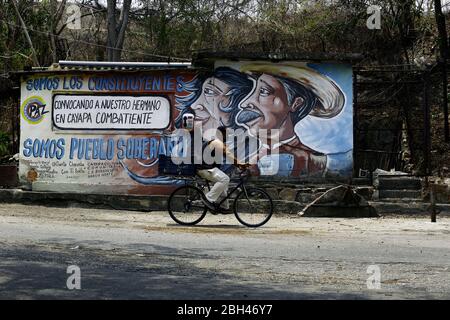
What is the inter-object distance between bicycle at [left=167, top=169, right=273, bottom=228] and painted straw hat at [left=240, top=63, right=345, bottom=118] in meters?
4.20

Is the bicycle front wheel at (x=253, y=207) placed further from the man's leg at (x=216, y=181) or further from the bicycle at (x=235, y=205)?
the man's leg at (x=216, y=181)

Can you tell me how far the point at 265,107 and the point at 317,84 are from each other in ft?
4.55

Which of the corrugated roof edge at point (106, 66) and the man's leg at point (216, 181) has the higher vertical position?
the corrugated roof edge at point (106, 66)

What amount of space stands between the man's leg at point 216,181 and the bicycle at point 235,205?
→ 0.15 m

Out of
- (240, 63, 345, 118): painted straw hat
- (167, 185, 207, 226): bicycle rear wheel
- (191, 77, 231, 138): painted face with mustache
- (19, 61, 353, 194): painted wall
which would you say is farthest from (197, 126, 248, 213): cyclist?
(240, 63, 345, 118): painted straw hat

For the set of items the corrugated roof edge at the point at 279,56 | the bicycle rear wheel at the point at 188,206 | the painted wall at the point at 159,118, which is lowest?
the bicycle rear wheel at the point at 188,206

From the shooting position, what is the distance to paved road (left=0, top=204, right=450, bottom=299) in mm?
7496

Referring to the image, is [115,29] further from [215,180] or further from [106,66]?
[215,180]

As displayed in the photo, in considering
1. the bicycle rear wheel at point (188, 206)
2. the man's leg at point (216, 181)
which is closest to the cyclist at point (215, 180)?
the man's leg at point (216, 181)

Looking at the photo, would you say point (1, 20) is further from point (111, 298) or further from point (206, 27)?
point (111, 298)

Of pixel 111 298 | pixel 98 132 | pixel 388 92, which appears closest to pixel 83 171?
pixel 98 132

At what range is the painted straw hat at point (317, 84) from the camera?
1753 centimetres

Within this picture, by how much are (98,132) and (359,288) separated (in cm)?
1164

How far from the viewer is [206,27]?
1024 inches
